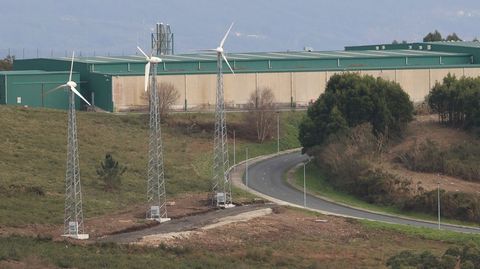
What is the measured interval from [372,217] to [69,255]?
104ft

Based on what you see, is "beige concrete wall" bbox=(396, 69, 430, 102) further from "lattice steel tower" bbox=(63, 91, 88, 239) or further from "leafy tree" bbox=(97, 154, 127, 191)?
"lattice steel tower" bbox=(63, 91, 88, 239)

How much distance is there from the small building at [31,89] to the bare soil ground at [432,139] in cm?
3448

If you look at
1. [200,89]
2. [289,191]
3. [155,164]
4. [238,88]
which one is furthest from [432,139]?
[155,164]

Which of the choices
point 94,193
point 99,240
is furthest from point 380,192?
point 99,240

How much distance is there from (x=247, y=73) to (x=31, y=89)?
20.9m

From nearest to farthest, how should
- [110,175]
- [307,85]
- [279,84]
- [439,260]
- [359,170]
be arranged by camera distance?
[439,260] → [110,175] → [359,170] → [279,84] → [307,85]

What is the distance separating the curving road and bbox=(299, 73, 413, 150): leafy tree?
356 cm

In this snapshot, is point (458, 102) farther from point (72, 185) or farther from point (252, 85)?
point (72, 185)

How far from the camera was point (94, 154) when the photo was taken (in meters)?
90.5

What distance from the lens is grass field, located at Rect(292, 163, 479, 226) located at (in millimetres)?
79500

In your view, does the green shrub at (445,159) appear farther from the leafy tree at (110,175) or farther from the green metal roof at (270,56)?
the green metal roof at (270,56)

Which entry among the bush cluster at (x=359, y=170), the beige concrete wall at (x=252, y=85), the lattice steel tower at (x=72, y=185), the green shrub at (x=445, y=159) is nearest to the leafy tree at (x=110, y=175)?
the lattice steel tower at (x=72, y=185)

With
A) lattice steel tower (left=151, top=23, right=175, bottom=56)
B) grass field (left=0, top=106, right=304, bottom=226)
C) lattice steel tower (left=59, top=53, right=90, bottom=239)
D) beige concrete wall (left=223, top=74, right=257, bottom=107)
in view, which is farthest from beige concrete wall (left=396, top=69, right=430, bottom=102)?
lattice steel tower (left=59, top=53, right=90, bottom=239)

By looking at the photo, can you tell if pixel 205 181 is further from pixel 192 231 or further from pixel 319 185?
pixel 192 231
